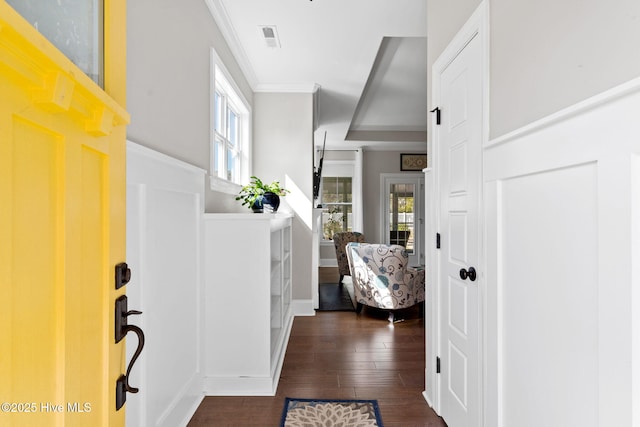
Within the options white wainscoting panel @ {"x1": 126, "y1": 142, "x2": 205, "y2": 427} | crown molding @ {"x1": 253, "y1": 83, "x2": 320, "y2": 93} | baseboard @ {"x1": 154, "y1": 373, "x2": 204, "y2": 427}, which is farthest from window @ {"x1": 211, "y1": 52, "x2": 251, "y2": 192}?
baseboard @ {"x1": 154, "y1": 373, "x2": 204, "y2": 427}

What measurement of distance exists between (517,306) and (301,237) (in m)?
3.08

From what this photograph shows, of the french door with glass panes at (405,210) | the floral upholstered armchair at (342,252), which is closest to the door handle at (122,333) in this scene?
the floral upholstered armchair at (342,252)

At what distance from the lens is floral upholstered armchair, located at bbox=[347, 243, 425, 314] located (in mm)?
3737

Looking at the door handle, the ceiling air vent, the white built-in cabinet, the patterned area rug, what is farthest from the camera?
the ceiling air vent

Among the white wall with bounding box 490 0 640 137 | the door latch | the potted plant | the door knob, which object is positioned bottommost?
the door knob

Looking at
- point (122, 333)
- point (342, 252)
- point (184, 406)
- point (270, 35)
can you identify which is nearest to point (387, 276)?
point (342, 252)

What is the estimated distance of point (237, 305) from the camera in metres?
2.37

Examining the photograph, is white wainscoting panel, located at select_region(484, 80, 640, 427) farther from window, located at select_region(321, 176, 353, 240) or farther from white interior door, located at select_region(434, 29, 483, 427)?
window, located at select_region(321, 176, 353, 240)

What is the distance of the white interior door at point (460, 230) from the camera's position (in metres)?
1.60

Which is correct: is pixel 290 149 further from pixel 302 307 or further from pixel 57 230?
pixel 57 230

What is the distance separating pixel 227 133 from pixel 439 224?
2.14 m

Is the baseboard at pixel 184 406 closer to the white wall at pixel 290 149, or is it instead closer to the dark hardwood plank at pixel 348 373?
the dark hardwood plank at pixel 348 373

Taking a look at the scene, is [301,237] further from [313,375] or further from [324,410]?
[324,410]

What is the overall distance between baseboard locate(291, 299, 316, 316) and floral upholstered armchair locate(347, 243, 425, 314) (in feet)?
2.14
